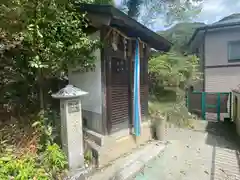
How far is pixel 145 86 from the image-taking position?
20.0ft

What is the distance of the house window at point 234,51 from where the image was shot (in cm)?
1095

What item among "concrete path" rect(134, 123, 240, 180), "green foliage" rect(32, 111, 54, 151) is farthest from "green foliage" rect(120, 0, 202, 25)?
"green foliage" rect(32, 111, 54, 151)

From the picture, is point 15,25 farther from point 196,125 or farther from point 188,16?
point 188,16

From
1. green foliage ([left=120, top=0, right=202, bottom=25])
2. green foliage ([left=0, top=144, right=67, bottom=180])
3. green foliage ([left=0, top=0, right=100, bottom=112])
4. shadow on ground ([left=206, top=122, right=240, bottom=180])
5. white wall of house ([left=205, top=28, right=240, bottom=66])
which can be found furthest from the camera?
green foliage ([left=120, top=0, right=202, bottom=25])

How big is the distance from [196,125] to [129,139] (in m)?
4.98

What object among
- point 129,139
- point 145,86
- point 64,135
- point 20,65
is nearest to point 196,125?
point 145,86

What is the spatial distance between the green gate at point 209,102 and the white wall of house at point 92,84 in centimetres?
762

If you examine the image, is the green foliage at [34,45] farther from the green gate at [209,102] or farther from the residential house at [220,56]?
the residential house at [220,56]

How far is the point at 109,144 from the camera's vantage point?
434 cm

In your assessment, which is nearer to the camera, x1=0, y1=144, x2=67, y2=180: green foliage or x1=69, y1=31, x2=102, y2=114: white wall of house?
x1=0, y1=144, x2=67, y2=180: green foliage

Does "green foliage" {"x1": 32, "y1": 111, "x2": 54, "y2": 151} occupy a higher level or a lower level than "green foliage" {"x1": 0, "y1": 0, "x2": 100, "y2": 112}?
lower

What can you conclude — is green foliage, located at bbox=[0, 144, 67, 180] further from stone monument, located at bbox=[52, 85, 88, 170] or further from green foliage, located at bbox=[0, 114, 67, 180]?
stone monument, located at bbox=[52, 85, 88, 170]

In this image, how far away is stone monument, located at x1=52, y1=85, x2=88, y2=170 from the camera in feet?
11.4

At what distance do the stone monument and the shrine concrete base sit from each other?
0.49 m
